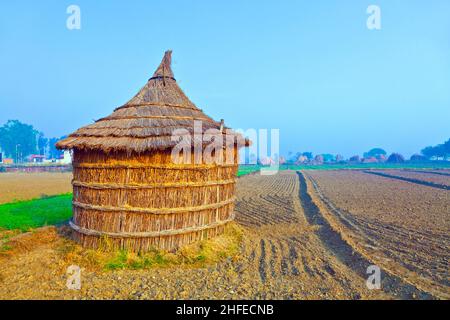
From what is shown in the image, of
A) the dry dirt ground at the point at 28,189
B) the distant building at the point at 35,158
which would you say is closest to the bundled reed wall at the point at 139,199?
A: the dry dirt ground at the point at 28,189

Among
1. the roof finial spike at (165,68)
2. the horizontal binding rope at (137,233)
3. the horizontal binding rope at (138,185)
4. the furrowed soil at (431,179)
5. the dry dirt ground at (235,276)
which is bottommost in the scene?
the furrowed soil at (431,179)

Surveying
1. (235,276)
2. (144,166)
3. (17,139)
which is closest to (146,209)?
(144,166)

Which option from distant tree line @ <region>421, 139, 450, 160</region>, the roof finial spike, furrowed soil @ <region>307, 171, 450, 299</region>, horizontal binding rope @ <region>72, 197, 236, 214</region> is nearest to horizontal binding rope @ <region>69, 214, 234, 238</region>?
horizontal binding rope @ <region>72, 197, 236, 214</region>

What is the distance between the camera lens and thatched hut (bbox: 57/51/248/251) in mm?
7332

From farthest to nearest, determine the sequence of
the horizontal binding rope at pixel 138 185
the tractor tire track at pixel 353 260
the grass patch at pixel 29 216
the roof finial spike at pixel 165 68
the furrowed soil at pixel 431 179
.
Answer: the furrowed soil at pixel 431 179 < the grass patch at pixel 29 216 < the roof finial spike at pixel 165 68 < the horizontal binding rope at pixel 138 185 < the tractor tire track at pixel 353 260

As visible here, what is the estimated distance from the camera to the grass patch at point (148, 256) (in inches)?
268

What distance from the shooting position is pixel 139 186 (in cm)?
730

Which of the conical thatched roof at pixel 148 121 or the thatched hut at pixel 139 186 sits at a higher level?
the conical thatched roof at pixel 148 121

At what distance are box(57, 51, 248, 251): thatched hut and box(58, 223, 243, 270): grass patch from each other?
0.24 m

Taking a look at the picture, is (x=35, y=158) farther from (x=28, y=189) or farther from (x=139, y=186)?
(x=139, y=186)

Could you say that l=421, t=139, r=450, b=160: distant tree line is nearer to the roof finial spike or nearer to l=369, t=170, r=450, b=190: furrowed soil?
l=369, t=170, r=450, b=190: furrowed soil

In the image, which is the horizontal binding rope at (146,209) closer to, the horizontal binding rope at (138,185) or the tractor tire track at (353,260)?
the horizontal binding rope at (138,185)

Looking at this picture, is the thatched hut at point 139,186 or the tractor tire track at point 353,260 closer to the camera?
the tractor tire track at point 353,260

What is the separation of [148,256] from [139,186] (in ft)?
5.61
